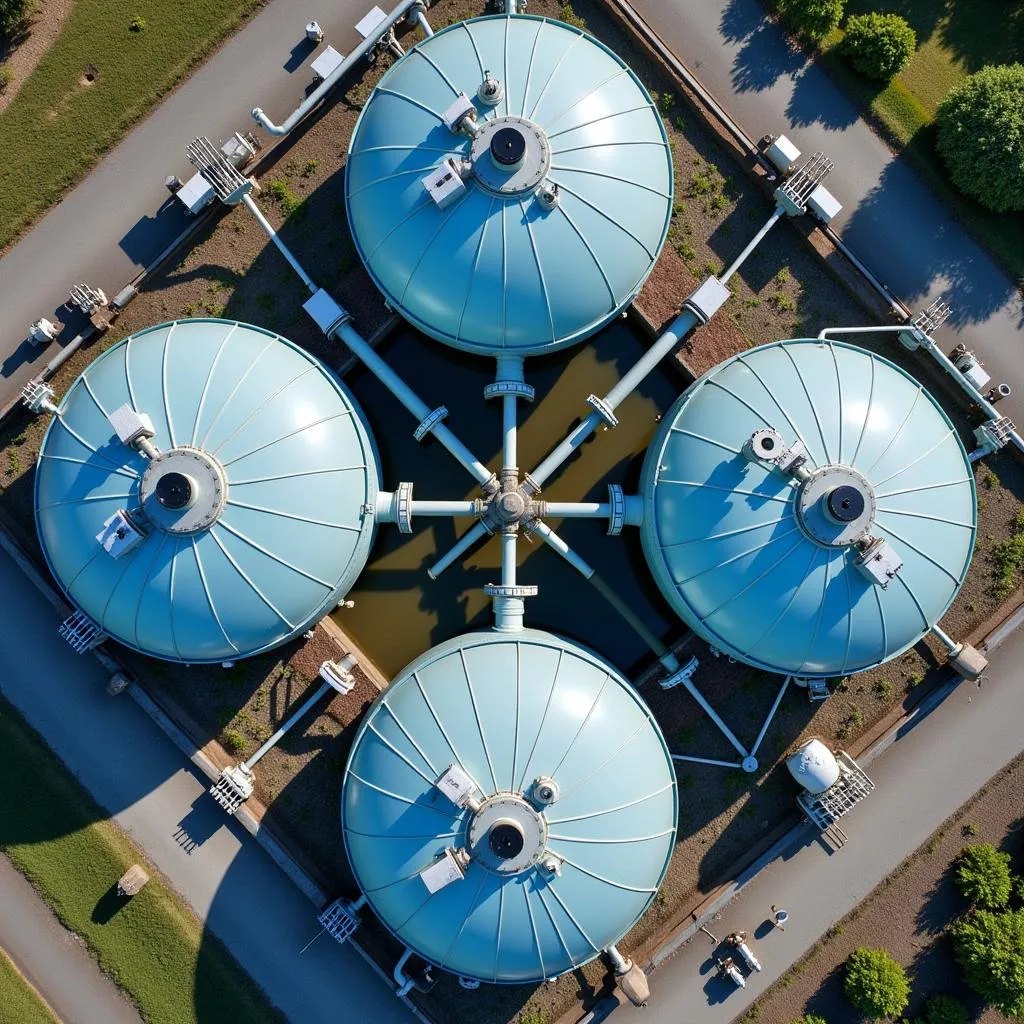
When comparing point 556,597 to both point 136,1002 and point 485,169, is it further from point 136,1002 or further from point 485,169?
point 136,1002

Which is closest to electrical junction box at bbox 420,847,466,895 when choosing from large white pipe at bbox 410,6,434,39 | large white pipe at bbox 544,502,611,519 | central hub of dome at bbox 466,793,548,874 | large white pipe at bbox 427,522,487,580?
central hub of dome at bbox 466,793,548,874

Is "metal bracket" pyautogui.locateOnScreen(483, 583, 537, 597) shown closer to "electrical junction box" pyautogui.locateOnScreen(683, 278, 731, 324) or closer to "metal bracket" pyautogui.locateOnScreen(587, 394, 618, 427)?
"metal bracket" pyautogui.locateOnScreen(587, 394, 618, 427)

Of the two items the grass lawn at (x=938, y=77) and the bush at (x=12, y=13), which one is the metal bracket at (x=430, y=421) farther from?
the bush at (x=12, y=13)

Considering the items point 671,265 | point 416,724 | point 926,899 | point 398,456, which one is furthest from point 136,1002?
point 671,265

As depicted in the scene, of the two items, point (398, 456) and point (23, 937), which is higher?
point (398, 456)

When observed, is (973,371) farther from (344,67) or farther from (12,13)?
(12,13)
